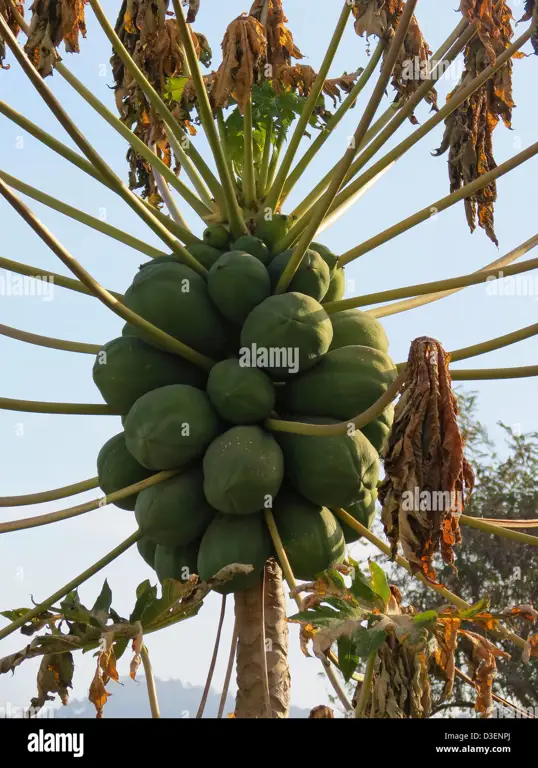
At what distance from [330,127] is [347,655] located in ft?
9.61

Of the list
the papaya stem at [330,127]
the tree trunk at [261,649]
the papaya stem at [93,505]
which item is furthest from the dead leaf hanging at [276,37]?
the tree trunk at [261,649]

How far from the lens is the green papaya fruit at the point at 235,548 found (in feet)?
14.1

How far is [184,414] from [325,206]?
106 centimetres

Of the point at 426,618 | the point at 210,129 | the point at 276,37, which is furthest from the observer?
the point at 276,37

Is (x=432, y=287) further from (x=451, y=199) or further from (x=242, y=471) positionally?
(x=242, y=471)

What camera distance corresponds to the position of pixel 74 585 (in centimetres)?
428

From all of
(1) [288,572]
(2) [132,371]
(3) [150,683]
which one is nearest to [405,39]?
(2) [132,371]

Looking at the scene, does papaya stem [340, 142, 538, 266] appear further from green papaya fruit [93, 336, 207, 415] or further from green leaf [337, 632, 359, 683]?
green leaf [337, 632, 359, 683]

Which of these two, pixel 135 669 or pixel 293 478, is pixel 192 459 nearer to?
pixel 293 478

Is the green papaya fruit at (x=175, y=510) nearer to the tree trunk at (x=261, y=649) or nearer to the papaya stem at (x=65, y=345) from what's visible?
the tree trunk at (x=261, y=649)

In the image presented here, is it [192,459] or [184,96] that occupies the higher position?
[184,96]

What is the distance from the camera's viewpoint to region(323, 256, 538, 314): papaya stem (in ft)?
14.7

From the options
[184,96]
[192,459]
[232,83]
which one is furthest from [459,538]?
[184,96]

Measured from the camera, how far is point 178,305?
4.61m
